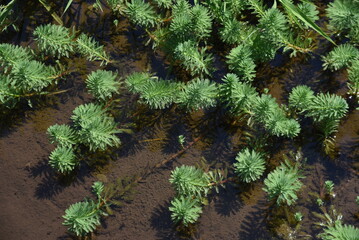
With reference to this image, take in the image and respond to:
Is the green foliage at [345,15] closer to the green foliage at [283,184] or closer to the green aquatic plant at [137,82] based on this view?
the green foliage at [283,184]

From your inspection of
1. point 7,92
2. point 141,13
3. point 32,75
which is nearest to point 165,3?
point 141,13

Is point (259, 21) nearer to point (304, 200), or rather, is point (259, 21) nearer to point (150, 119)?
point (150, 119)

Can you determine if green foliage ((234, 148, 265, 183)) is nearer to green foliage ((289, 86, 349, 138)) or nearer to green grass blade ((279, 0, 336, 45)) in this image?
green foliage ((289, 86, 349, 138))

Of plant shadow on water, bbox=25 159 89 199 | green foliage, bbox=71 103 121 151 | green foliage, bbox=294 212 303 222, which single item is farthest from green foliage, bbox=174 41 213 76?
green foliage, bbox=294 212 303 222

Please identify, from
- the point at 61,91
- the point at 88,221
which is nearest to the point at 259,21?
the point at 61,91

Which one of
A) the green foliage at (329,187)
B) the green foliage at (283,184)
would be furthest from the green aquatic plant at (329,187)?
the green foliage at (283,184)

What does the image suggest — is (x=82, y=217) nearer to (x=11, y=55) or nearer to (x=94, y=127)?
(x=94, y=127)
